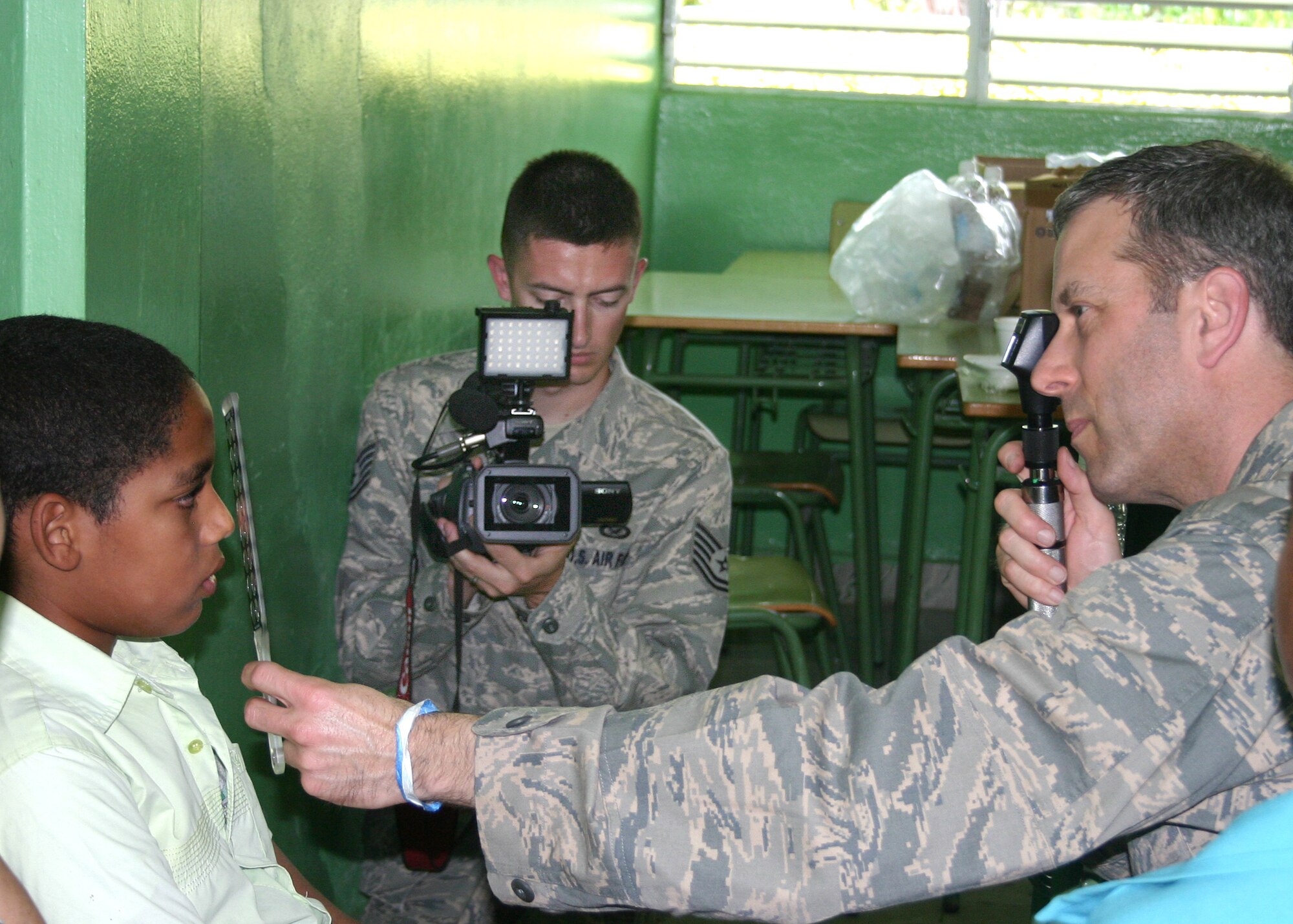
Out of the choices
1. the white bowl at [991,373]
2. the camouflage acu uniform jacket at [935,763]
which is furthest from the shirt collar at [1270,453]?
the white bowl at [991,373]

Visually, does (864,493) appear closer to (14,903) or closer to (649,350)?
(649,350)

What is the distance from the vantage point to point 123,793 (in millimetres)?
1074

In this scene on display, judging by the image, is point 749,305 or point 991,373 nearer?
point 991,373

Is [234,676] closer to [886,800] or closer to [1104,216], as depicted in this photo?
[886,800]

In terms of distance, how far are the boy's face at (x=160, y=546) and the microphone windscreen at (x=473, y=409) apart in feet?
1.13

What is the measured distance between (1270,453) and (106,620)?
1.15m

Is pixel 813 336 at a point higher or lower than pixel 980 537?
higher

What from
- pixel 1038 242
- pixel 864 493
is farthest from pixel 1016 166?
pixel 864 493

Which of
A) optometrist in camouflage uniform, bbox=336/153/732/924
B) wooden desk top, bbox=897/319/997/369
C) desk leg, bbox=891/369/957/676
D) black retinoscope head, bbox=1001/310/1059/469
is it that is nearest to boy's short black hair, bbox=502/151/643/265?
optometrist in camouflage uniform, bbox=336/153/732/924

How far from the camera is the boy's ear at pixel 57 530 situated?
1.14 m

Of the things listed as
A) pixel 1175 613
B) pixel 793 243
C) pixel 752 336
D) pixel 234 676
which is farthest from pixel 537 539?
pixel 793 243

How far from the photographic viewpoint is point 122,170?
4.18 ft

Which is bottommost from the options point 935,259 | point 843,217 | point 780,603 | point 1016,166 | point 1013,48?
point 780,603

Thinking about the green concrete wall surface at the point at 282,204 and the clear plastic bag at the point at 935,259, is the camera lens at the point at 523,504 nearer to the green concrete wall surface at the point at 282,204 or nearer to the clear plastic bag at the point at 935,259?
the green concrete wall surface at the point at 282,204
